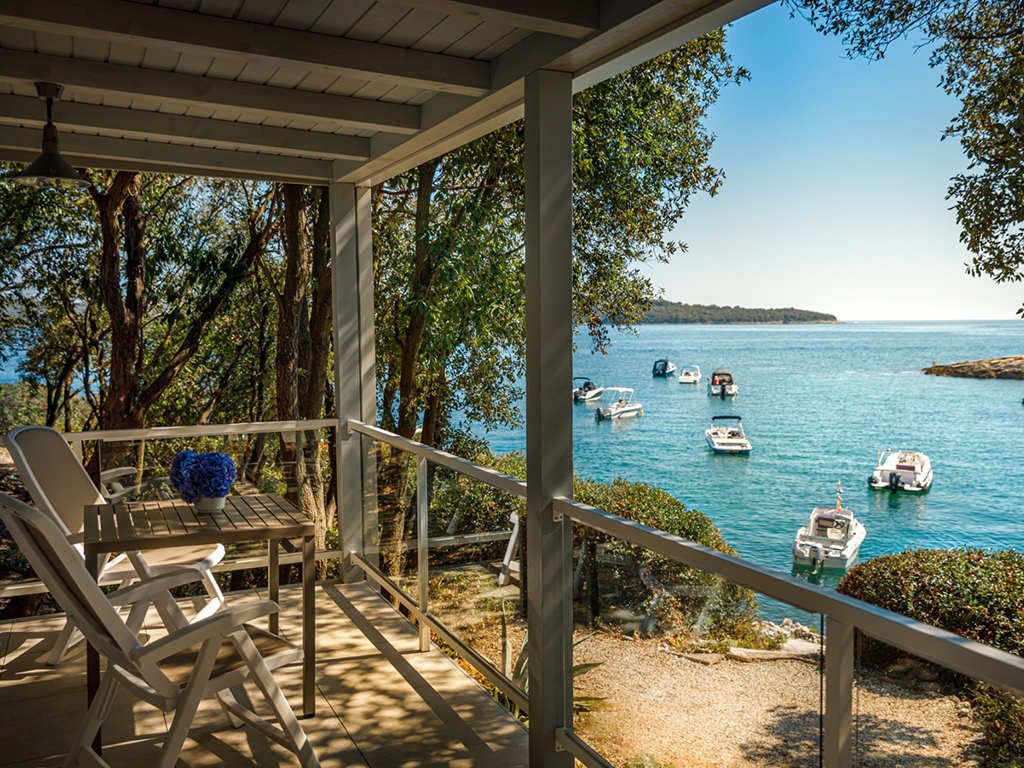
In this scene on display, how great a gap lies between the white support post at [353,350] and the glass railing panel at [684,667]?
2.68 meters

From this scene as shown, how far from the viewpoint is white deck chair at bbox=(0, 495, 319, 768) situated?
2.48m

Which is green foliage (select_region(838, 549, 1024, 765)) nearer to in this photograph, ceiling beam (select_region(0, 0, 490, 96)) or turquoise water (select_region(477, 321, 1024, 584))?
ceiling beam (select_region(0, 0, 490, 96))

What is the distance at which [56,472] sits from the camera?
392cm

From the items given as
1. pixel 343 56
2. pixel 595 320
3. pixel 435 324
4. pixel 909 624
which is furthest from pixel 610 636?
pixel 595 320

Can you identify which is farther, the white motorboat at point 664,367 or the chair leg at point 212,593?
the white motorboat at point 664,367

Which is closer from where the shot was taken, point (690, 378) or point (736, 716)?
point (736, 716)

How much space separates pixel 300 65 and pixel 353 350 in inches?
102

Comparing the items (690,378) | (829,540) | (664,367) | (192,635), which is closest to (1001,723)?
(192,635)

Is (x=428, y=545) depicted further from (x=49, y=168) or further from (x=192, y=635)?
(x=49, y=168)

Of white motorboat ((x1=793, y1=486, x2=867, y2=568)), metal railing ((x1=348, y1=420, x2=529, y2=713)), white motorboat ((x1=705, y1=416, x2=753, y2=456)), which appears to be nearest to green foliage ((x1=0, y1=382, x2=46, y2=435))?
metal railing ((x1=348, y1=420, x2=529, y2=713))

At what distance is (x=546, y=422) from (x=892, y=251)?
32.9 m

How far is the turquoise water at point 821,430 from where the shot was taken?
91.6 ft

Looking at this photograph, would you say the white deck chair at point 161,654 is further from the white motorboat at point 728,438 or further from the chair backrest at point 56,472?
the white motorboat at point 728,438

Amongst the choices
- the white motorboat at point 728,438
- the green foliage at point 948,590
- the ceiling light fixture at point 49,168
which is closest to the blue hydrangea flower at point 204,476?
the ceiling light fixture at point 49,168
